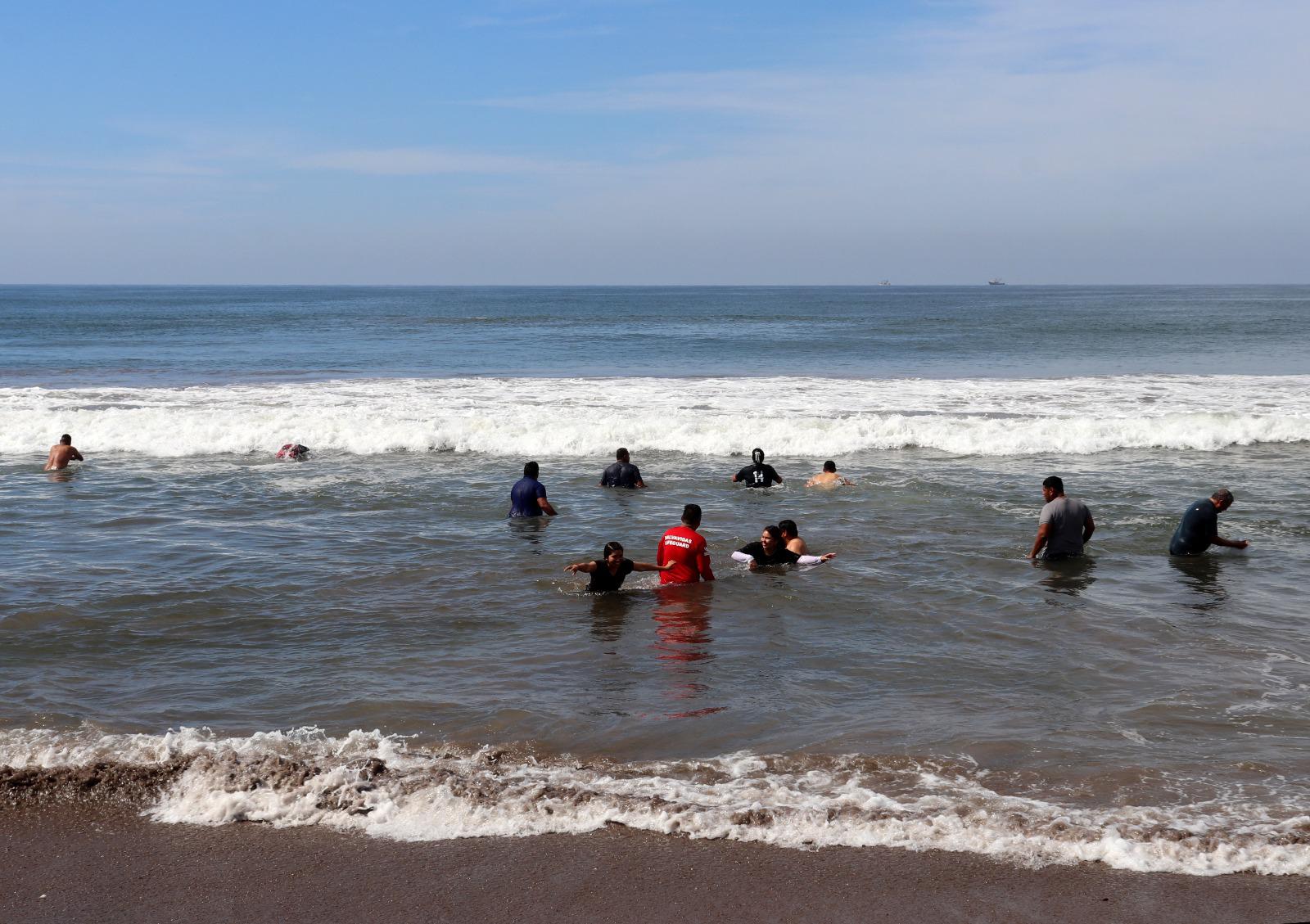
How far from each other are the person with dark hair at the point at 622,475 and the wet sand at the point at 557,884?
1177 centimetres

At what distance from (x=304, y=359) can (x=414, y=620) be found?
3910 centimetres

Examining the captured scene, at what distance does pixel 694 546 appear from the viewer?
11.6m

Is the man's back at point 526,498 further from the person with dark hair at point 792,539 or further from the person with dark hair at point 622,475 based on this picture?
the person with dark hair at point 792,539

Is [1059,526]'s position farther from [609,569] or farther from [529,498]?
[529,498]

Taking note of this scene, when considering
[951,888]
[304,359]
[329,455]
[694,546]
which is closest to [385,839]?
[951,888]

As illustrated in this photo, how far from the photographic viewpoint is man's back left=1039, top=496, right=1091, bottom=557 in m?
12.3

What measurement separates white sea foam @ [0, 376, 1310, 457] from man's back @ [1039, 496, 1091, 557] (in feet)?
30.4

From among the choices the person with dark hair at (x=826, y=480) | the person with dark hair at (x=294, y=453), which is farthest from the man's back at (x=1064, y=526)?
the person with dark hair at (x=294, y=453)

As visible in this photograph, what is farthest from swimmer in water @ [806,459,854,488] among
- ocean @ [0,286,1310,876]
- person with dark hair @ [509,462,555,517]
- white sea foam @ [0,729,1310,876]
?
white sea foam @ [0,729,1310,876]

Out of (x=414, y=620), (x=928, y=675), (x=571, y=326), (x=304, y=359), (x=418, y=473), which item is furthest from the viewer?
(x=571, y=326)

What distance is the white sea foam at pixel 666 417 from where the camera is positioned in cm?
2217

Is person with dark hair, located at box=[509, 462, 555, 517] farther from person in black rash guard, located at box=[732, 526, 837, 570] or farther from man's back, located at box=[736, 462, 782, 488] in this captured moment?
man's back, located at box=[736, 462, 782, 488]

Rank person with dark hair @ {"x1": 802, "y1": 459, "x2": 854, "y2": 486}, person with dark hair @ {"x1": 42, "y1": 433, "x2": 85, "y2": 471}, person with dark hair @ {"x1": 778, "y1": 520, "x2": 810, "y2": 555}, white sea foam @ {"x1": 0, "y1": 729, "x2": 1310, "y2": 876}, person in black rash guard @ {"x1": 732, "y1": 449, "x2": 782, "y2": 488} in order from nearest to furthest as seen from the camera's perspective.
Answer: white sea foam @ {"x1": 0, "y1": 729, "x2": 1310, "y2": 876}
person with dark hair @ {"x1": 778, "y1": 520, "x2": 810, "y2": 555}
person with dark hair @ {"x1": 802, "y1": 459, "x2": 854, "y2": 486}
person in black rash guard @ {"x1": 732, "y1": 449, "x2": 782, "y2": 488}
person with dark hair @ {"x1": 42, "y1": 433, "x2": 85, "y2": 471}

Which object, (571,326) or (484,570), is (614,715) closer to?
(484,570)
